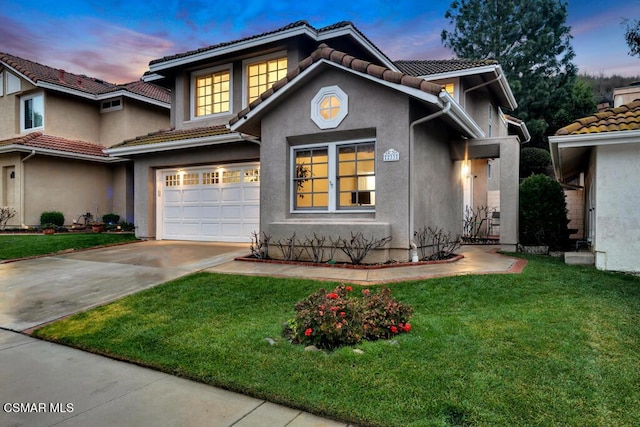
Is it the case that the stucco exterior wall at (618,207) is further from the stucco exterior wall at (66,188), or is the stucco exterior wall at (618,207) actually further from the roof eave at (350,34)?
the stucco exterior wall at (66,188)

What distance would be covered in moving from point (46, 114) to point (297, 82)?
46.7 ft

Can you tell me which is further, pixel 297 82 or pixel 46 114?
pixel 46 114

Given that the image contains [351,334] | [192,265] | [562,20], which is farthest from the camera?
[562,20]

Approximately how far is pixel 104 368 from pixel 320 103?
258 inches

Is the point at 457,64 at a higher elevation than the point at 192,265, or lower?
higher

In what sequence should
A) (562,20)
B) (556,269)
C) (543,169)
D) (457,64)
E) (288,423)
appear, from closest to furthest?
1. (288,423)
2. (556,269)
3. (457,64)
4. (543,169)
5. (562,20)

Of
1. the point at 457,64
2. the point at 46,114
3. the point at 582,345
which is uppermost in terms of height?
the point at 457,64

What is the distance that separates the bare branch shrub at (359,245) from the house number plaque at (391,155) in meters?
1.56

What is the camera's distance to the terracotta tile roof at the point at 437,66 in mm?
13532

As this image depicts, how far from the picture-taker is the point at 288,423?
290 cm

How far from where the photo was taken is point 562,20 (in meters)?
29.9

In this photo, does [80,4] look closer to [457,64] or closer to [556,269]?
[457,64]

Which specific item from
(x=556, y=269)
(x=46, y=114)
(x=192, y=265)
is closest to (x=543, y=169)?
(x=556, y=269)

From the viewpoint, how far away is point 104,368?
3.98 metres
